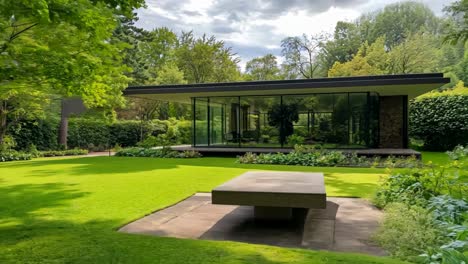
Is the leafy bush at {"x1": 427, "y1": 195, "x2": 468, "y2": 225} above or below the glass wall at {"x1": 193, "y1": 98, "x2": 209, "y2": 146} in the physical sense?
below

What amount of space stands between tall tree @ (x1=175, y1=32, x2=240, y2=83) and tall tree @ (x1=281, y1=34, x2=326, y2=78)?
9.07 m

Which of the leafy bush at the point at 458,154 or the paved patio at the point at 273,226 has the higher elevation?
the leafy bush at the point at 458,154

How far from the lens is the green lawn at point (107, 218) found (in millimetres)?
3779

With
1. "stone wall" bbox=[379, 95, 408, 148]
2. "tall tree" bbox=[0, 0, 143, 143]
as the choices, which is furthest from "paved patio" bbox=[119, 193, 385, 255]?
"stone wall" bbox=[379, 95, 408, 148]

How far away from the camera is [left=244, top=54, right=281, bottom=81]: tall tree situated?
45.0 metres

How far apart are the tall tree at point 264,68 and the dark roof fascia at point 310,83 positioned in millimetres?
27667

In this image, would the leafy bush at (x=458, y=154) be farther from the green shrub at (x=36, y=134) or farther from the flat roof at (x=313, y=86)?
the green shrub at (x=36, y=134)

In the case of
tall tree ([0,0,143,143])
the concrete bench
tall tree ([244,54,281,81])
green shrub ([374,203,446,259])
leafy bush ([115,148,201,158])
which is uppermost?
tall tree ([244,54,281,81])

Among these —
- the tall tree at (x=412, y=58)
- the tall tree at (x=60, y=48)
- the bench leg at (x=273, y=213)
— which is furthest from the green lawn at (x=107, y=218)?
the tall tree at (x=412, y=58)

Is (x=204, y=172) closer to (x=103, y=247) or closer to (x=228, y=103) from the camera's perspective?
(x=103, y=247)

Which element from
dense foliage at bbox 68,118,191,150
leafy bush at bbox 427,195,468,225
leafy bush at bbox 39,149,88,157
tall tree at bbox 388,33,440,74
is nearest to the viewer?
leafy bush at bbox 427,195,468,225

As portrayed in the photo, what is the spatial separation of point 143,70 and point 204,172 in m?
24.5

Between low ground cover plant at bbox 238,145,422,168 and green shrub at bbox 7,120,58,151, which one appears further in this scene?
green shrub at bbox 7,120,58,151

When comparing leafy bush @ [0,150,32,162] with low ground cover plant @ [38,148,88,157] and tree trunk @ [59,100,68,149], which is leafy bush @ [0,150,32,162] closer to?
low ground cover plant @ [38,148,88,157]
